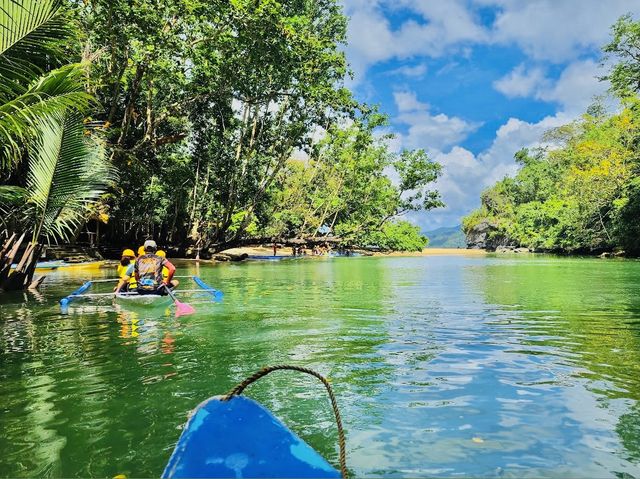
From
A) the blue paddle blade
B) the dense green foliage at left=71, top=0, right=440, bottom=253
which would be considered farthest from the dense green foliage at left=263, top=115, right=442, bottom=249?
the blue paddle blade

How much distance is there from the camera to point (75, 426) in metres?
4.46

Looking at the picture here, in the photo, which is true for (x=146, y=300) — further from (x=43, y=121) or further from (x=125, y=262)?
(x=43, y=121)

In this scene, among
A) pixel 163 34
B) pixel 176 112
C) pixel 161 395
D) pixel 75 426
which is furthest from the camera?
pixel 176 112

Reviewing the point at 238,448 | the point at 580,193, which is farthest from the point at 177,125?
the point at 580,193

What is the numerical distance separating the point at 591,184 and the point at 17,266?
39612 millimetres

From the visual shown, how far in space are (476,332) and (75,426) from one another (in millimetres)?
6627

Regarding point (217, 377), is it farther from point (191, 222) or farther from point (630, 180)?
point (630, 180)

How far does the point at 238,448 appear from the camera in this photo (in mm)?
2895

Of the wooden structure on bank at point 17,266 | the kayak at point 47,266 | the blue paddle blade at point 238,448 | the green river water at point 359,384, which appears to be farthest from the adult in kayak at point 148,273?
the kayak at point 47,266

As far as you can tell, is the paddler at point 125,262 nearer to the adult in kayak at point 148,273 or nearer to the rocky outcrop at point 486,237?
the adult in kayak at point 148,273

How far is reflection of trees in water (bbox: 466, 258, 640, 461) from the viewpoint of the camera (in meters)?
5.49

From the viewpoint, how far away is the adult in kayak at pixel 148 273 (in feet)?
37.7

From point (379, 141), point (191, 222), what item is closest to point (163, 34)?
point (191, 222)

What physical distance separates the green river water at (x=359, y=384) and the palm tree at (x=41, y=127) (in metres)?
2.64
